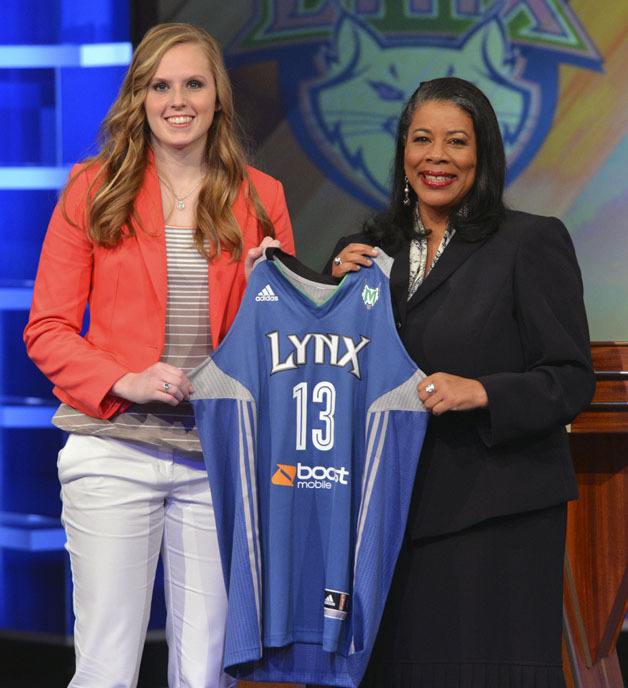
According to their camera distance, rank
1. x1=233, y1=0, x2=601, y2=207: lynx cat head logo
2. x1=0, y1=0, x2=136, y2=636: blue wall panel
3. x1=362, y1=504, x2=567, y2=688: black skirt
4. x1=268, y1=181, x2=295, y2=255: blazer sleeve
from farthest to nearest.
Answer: x1=233, y1=0, x2=601, y2=207: lynx cat head logo, x1=0, y1=0, x2=136, y2=636: blue wall panel, x1=268, y1=181, x2=295, y2=255: blazer sleeve, x1=362, y1=504, x2=567, y2=688: black skirt

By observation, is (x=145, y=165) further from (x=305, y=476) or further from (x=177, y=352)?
(x=305, y=476)

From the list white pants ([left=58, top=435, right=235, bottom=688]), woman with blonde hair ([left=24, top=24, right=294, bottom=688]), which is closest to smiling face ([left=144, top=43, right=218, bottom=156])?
woman with blonde hair ([left=24, top=24, right=294, bottom=688])

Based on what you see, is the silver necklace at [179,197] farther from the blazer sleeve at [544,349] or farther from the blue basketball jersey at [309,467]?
the blazer sleeve at [544,349]

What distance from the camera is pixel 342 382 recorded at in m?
→ 2.12

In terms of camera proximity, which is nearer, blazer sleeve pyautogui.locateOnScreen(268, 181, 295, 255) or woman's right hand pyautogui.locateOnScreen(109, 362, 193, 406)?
woman's right hand pyautogui.locateOnScreen(109, 362, 193, 406)

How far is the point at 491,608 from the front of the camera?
2.15 meters

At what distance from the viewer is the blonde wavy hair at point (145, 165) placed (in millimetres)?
2250

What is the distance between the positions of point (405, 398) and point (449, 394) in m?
0.09

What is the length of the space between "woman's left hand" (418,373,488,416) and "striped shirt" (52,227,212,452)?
0.50 meters

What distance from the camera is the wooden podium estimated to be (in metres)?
3.06

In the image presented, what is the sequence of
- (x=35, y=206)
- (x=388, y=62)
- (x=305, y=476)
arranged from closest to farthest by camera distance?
(x=305, y=476)
(x=35, y=206)
(x=388, y=62)

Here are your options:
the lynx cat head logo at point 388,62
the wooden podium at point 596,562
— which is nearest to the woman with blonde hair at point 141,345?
the wooden podium at point 596,562

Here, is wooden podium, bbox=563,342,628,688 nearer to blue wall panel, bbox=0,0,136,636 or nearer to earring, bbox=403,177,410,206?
earring, bbox=403,177,410,206

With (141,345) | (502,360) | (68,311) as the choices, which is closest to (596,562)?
(502,360)
